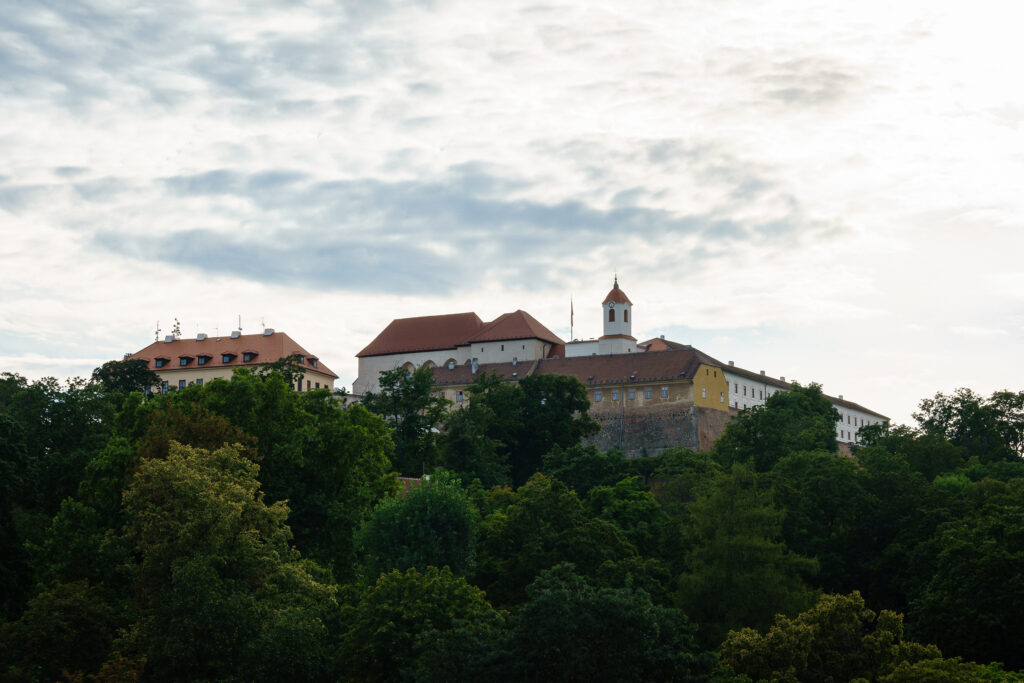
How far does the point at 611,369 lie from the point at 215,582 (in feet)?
232

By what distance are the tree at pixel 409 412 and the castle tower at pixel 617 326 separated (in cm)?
3941

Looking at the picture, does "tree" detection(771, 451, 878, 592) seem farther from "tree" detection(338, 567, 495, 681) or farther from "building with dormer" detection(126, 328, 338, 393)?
"building with dormer" detection(126, 328, 338, 393)

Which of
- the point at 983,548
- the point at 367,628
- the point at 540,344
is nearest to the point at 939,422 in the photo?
the point at 540,344

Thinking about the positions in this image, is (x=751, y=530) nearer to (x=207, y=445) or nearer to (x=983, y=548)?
(x=983, y=548)

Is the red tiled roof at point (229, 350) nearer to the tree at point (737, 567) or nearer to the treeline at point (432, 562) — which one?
the treeline at point (432, 562)

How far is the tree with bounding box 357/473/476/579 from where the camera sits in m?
43.3

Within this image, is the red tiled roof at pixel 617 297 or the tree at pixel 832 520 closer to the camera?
the tree at pixel 832 520

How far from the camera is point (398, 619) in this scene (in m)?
34.6

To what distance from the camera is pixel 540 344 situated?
115938 mm

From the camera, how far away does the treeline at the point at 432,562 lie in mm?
33844

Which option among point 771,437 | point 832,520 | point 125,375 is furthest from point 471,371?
point 832,520

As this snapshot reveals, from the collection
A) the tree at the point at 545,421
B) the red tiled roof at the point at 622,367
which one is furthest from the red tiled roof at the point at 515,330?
the tree at the point at 545,421

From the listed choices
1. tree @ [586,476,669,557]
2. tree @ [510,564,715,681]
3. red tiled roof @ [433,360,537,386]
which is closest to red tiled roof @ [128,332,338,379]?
red tiled roof @ [433,360,537,386]

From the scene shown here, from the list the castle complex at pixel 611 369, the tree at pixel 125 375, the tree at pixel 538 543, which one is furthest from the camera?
the castle complex at pixel 611 369
